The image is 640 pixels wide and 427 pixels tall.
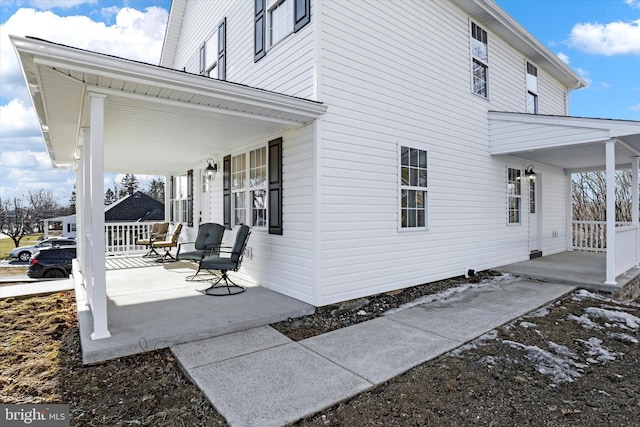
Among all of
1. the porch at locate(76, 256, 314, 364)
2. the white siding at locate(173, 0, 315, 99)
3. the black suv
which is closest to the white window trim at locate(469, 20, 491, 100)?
the white siding at locate(173, 0, 315, 99)

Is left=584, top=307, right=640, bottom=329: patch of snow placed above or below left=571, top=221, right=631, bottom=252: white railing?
below

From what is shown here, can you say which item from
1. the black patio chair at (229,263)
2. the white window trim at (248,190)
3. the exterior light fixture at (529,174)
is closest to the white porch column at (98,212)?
the black patio chair at (229,263)

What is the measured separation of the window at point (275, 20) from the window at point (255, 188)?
5.63 ft

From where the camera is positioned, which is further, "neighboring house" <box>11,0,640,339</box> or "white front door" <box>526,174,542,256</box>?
"white front door" <box>526,174,542,256</box>

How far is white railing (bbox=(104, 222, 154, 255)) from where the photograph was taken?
375 inches

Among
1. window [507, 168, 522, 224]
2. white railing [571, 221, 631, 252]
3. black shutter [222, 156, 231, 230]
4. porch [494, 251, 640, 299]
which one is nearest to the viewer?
porch [494, 251, 640, 299]

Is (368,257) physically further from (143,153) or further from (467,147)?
(143,153)

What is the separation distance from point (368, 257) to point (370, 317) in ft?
2.94

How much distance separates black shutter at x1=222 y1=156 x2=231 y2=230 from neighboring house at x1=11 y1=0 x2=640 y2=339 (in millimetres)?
66

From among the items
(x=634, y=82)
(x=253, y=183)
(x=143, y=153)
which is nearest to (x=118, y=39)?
(x=143, y=153)

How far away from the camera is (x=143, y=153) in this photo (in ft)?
23.2

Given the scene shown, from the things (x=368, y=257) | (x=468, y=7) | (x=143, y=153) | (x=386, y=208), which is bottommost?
(x=368, y=257)

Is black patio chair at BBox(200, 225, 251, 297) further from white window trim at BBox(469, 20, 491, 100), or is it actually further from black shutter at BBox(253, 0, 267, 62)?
white window trim at BBox(469, 20, 491, 100)

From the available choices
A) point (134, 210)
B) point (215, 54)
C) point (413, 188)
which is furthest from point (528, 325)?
point (134, 210)
